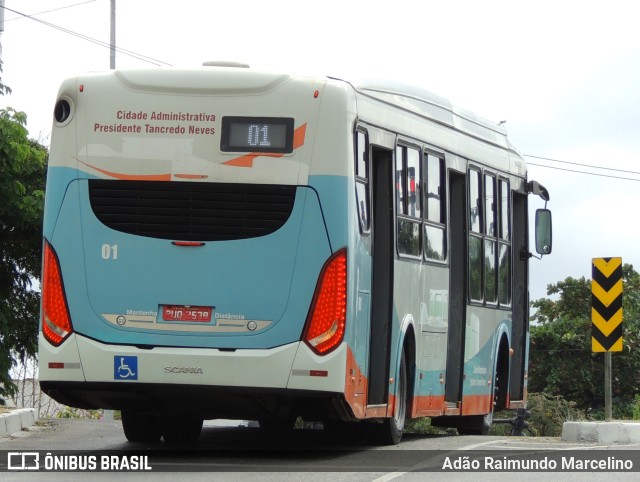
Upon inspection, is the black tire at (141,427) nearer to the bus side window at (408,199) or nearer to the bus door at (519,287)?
the bus side window at (408,199)

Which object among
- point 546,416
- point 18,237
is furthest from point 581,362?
point 18,237

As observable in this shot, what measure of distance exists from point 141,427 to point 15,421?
289 centimetres

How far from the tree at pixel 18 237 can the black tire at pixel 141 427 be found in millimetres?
12178

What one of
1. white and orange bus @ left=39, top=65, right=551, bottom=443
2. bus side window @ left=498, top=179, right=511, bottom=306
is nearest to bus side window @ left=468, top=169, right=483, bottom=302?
bus side window @ left=498, top=179, right=511, bottom=306

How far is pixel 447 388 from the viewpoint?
16938 millimetres

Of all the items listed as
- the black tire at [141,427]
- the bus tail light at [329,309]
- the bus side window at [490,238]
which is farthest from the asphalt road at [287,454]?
the bus side window at [490,238]

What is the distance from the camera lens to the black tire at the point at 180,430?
1548 cm

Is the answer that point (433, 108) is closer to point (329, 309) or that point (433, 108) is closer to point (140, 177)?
point (329, 309)

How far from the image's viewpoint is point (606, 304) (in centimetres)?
1716

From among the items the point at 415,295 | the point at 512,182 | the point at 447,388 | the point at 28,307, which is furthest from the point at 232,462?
the point at 28,307

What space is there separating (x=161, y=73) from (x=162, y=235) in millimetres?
1378

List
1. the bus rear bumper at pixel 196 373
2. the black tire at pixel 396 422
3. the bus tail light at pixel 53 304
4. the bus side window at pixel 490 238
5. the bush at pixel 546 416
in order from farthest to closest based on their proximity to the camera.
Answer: the bush at pixel 546 416, the bus side window at pixel 490 238, the black tire at pixel 396 422, the bus tail light at pixel 53 304, the bus rear bumper at pixel 196 373

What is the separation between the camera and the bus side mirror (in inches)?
787

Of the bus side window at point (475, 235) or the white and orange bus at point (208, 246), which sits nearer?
the white and orange bus at point (208, 246)
